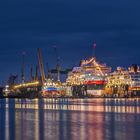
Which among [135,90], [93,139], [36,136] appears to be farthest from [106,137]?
[135,90]

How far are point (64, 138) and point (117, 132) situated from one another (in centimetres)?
457

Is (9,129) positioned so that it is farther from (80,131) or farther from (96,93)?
(96,93)

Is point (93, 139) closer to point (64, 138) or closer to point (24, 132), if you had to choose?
point (64, 138)

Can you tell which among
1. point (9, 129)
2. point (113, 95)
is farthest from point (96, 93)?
point (9, 129)

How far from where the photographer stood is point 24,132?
35.3 meters

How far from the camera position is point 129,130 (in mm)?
35844

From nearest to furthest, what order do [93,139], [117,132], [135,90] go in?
[93,139] → [117,132] → [135,90]

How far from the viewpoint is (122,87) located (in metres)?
200

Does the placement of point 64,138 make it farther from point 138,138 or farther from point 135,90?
point 135,90

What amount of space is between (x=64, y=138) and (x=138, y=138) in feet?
13.5

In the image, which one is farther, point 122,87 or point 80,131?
point 122,87

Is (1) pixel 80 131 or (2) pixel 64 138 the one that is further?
(1) pixel 80 131

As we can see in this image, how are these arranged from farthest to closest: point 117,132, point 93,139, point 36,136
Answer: point 117,132 < point 36,136 < point 93,139

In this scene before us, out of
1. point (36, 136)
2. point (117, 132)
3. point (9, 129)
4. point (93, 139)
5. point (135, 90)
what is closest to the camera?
point (93, 139)
